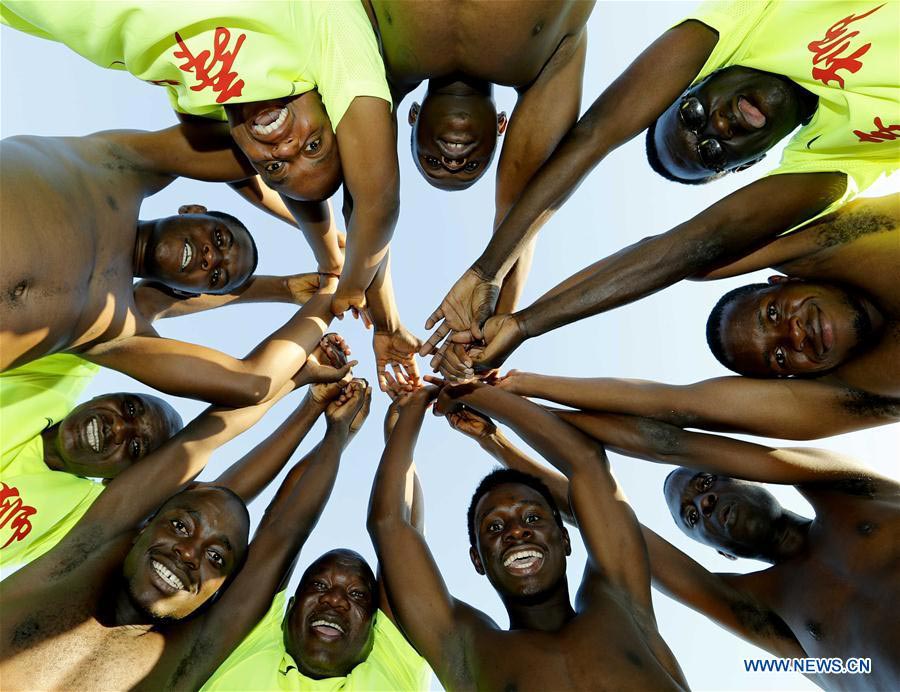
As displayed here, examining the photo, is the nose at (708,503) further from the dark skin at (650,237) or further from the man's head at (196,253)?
the man's head at (196,253)

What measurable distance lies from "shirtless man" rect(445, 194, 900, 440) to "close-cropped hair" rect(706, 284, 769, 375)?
4cm

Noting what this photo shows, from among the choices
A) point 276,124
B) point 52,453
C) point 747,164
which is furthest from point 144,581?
point 747,164

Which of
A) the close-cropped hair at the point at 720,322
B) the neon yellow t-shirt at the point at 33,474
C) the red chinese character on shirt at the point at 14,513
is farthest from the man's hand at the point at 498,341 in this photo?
the red chinese character on shirt at the point at 14,513

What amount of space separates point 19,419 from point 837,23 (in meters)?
5.45

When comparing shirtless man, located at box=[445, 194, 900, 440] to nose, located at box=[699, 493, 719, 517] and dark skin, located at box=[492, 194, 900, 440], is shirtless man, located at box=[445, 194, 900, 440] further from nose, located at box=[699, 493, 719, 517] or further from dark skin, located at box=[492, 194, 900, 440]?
nose, located at box=[699, 493, 719, 517]

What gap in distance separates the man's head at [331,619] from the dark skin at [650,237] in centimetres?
189

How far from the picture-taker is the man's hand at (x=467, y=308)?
14.6 ft

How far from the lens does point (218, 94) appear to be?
131 inches

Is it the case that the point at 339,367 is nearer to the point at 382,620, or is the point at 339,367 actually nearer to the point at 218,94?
the point at 382,620

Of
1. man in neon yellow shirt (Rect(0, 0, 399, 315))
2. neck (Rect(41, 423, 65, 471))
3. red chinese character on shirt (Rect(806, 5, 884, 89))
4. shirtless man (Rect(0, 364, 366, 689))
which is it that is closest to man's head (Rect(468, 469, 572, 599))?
shirtless man (Rect(0, 364, 366, 689))

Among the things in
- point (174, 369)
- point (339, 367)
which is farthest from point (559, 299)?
point (174, 369)

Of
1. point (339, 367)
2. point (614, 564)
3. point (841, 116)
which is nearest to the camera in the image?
point (841, 116)

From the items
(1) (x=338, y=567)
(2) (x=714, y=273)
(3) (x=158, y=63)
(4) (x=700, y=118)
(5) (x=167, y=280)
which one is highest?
(4) (x=700, y=118)

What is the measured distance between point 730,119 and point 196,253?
3562mm
